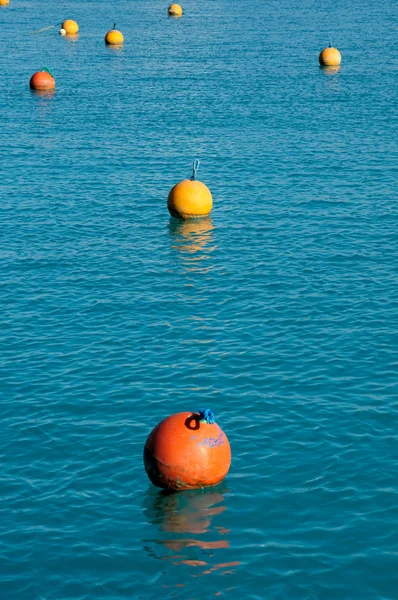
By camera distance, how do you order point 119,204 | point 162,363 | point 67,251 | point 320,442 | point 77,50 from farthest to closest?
1. point 77,50
2. point 119,204
3. point 67,251
4. point 162,363
5. point 320,442

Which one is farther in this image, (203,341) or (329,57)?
(329,57)

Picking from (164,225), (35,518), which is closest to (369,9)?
(164,225)

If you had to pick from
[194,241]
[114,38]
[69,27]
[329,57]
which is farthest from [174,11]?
[194,241]

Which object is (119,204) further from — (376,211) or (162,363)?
(162,363)

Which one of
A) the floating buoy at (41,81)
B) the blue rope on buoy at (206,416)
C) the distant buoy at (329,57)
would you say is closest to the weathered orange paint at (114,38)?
the distant buoy at (329,57)

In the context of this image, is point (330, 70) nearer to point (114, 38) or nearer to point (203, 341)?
point (114, 38)

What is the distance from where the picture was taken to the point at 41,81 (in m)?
72.8

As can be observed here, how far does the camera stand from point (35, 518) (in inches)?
857

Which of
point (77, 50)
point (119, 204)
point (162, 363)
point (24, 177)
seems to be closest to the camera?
point (162, 363)

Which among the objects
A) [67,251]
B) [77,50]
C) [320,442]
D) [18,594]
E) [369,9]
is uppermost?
[369,9]

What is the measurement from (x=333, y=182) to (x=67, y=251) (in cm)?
1532

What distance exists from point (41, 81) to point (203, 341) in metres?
46.6

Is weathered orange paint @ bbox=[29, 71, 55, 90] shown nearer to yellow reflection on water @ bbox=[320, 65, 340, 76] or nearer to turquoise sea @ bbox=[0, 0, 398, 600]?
turquoise sea @ bbox=[0, 0, 398, 600]

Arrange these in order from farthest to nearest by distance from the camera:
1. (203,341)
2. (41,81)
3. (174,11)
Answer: (174,11)
(41,81)
(203,341)
